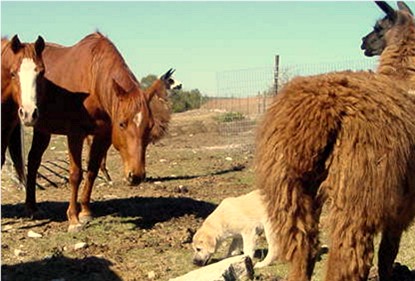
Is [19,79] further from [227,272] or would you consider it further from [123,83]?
[227,272]

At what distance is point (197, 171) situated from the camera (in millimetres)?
13531

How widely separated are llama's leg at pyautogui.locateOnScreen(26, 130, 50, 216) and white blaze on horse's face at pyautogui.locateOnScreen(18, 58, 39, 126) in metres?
1.72

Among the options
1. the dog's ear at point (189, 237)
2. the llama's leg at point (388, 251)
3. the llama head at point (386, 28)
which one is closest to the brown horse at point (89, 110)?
the dog's ear at point (189, 237)

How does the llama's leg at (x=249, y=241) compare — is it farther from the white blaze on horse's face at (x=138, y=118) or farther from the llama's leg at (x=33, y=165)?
the llama's leg at (x=33, y=165)

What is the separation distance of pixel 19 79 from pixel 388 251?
4.67 meters

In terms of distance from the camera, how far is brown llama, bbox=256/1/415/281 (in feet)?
12.1

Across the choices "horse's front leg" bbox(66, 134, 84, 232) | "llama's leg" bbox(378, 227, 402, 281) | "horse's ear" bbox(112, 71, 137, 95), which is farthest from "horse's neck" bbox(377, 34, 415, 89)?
"horse's front leg" bbox(66, 134, 84, 232)

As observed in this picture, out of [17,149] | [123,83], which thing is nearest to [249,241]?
[123,83]

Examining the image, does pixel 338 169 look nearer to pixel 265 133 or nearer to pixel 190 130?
pixel 265 133

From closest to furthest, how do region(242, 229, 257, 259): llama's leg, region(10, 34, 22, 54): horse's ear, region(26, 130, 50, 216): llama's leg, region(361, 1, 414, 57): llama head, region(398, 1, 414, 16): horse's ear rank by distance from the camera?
region(361, 1, 414, 57): llama head < region(242, 229, 257, 259): llama's leg < region(398, 1, 414, 16): horse's ear < region(10, 34, 22, 54): horse's ear < region(26, 130, 50, 216): llama's leg

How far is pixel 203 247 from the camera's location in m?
6.28

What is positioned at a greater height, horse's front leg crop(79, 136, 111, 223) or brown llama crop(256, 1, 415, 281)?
brown llama crop(256, 1, 415, 281)

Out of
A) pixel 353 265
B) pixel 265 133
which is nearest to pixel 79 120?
pixel 265 133

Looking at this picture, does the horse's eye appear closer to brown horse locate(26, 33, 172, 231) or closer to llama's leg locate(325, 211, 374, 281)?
brown horse locate(26, 33, 172, 231)
